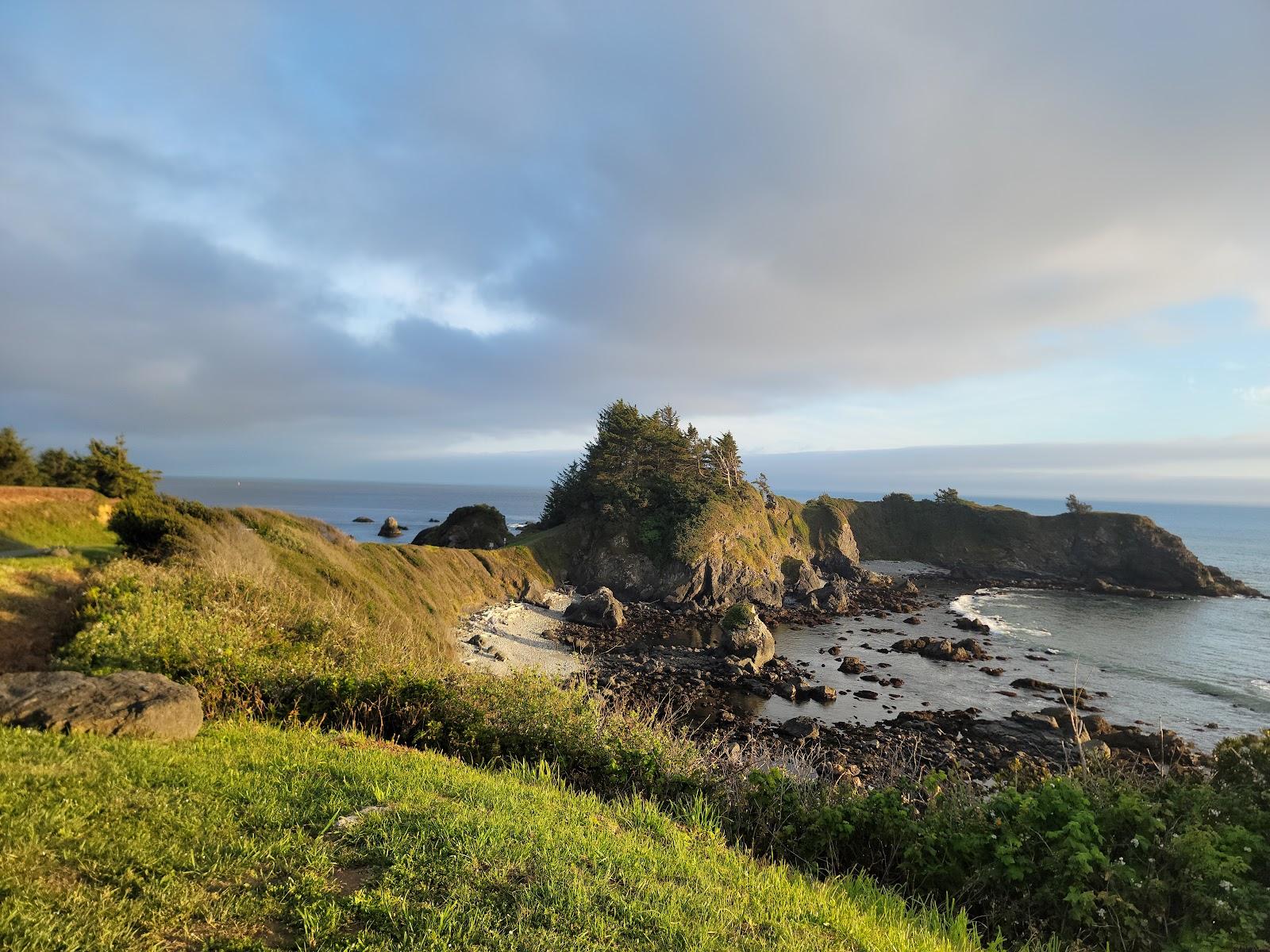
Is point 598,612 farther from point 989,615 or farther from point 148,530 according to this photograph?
point 989,615

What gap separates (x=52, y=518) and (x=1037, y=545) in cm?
10145

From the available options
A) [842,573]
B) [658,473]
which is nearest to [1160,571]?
[842,573]

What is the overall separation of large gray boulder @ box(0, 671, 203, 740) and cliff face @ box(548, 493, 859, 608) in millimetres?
41471

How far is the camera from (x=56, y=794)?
16.2 ft

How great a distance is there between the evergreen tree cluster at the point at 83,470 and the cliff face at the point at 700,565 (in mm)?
31600

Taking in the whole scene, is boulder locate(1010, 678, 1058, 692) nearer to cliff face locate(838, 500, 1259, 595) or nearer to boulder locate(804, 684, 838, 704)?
boulder locate(804, 684, 838, 704)

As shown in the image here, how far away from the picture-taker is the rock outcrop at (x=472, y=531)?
2149 inches

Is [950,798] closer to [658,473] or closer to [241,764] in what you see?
[241,764]

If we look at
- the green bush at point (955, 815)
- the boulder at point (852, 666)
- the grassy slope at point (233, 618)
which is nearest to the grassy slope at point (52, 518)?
the grassy slope at point (233, 618)

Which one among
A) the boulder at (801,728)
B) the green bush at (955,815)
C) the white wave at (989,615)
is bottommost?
the white wave at (989,615)

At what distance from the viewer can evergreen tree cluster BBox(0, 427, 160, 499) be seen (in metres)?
26.5

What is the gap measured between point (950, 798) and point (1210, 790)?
10.3 ft

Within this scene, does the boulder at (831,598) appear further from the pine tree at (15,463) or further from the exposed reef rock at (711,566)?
the pine tree at (15,463)

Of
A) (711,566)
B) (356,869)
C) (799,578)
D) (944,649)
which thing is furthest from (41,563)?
(799,578)
